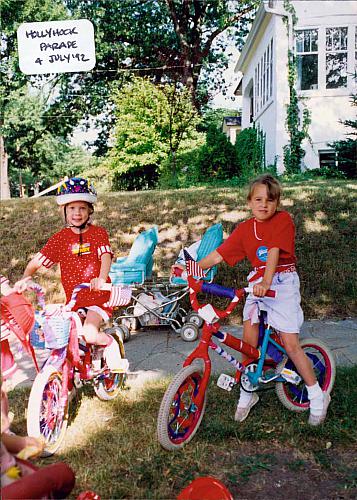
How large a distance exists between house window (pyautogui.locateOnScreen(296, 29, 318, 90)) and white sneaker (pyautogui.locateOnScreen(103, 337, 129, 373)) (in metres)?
12.7

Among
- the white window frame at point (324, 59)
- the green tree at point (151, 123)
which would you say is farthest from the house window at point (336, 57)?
the green tree at point (151, 123)

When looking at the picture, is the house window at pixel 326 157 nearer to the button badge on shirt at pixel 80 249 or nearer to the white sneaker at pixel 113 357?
the button badge on shirt at pixel 80 249

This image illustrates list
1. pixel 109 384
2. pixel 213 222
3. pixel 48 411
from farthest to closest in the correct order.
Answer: pixel 213 222 → pixel 109 384 → pixel 48 411

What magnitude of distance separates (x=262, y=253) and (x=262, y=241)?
0.26 ft

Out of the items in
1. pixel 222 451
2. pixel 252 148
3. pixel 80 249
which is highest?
pixel 252 148

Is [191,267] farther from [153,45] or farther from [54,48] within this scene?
[153,45]

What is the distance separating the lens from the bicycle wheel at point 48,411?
283 centimetres

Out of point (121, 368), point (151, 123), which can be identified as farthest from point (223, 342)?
point (151, 123)

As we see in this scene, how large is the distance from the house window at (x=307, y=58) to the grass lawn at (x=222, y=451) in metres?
12.4

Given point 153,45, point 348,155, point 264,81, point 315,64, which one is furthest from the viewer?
point 264,81

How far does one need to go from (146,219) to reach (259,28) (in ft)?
33.7

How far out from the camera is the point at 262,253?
336 cm

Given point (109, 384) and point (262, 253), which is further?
point (109, 384)

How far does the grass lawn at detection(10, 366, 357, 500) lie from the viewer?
267cm
